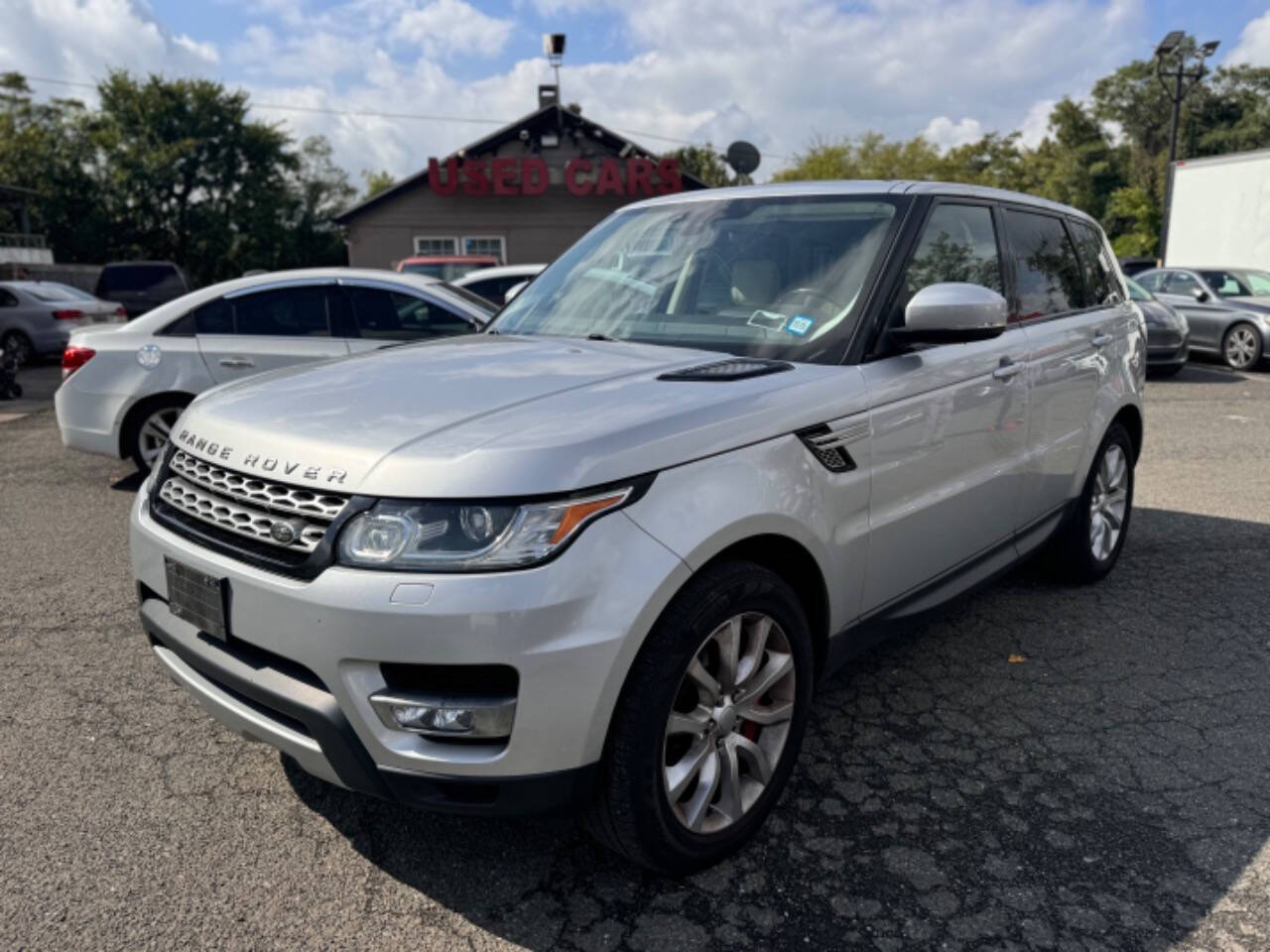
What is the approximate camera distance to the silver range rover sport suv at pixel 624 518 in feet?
7.00

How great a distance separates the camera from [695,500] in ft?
7.68

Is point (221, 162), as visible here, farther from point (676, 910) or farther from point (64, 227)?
point (676, 910)

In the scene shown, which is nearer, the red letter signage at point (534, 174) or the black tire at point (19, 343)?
the black tire at point (19, 343)

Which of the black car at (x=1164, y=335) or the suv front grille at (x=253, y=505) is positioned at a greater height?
the suv front grille at (x=253, y=505)

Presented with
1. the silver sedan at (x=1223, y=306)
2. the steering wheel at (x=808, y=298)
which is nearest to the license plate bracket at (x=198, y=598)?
the steering wheel at (x=808, y=298)

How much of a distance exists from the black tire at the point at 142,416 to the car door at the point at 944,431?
5.36m

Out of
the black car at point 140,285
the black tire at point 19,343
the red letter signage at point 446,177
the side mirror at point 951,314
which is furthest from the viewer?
the red letter signage at point 446,177

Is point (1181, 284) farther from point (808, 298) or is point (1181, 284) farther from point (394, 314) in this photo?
point (808, 298)

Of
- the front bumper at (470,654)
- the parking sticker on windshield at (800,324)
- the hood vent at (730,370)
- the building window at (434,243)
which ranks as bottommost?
the front bumper at (470,654)

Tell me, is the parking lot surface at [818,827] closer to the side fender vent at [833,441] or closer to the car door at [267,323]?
the side fender vent at [833,441]

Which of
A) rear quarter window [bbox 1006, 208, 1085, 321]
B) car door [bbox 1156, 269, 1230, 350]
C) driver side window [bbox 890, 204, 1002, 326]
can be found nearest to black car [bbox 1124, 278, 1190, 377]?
car door [bbox 1156, 269, 1230, 350]

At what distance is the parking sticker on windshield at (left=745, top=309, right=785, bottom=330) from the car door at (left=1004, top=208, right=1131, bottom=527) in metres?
1.23

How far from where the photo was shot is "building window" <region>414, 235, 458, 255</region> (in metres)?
28.2

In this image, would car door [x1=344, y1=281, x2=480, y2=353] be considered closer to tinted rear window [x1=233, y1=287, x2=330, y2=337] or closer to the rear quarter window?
tinted rear window [x1=233, y1=287, x2=330, y2=337]
